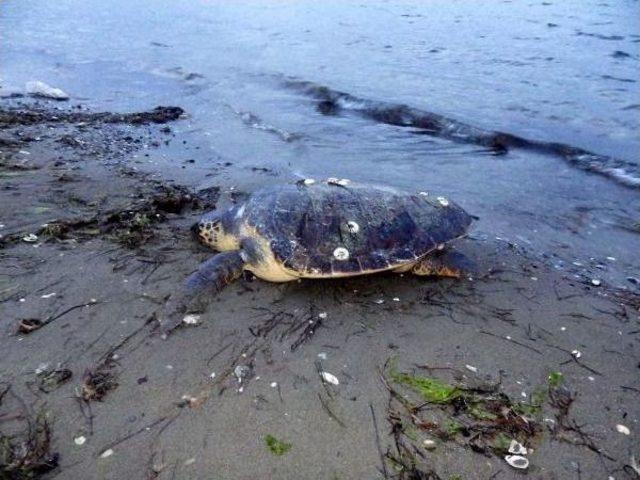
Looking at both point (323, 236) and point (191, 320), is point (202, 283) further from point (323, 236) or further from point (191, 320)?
point (323, 236)

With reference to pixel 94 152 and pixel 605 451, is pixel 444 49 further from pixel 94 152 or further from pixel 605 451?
pixel 605 451

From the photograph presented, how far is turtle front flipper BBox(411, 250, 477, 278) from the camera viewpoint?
379 centimetres

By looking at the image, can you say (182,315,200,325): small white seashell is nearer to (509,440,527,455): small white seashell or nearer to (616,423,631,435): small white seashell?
(509,440,527,455): small white seashell

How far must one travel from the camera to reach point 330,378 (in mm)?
2740

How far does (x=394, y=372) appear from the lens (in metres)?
2.82

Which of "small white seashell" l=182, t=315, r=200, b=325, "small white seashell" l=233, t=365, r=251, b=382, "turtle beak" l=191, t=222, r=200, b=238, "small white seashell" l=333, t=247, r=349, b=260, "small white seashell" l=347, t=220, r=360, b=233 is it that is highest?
"small white seashell" l=347, t=220, r=360, b=233

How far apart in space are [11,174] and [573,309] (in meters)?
5.49

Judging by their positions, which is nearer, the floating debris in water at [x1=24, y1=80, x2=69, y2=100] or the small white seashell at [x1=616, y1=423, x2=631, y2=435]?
the small white seashell at [x1=616, y1=423, x2=631, y2=435]

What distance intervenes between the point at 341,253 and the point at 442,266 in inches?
36.6

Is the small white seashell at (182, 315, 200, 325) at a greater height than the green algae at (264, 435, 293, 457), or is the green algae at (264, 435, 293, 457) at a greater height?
the green algae at (264, 435, 293, 457)

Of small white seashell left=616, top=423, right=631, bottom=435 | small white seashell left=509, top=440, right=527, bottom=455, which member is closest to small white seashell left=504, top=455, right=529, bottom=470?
small white seashell left=509, top=440, right=527, bottom=455

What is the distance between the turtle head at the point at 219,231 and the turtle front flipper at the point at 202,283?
21cm

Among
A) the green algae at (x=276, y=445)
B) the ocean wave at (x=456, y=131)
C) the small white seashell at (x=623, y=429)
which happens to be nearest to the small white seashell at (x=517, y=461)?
the small white seashell at (x=623, y=429)

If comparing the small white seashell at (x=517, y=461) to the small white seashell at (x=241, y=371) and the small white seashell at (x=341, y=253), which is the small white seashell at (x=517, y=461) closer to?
the small white seashell at (x=241, y=371)
